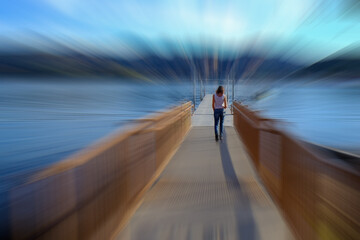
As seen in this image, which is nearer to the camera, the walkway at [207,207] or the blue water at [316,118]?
the walkway at [207,207]

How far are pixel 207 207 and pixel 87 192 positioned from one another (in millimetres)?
1439

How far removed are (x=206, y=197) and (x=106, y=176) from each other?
1431mm

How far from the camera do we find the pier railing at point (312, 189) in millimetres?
1560

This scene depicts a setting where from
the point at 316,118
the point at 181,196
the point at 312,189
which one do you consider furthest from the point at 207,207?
the point at 316,118

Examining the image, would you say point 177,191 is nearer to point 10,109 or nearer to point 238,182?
point 238,182

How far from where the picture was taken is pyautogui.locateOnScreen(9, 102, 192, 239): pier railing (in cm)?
133

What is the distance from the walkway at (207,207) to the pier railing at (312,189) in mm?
206

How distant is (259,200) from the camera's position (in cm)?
332

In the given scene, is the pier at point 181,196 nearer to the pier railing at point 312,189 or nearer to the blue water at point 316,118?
the pier railing at point 312,189

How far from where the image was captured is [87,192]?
6.50ft

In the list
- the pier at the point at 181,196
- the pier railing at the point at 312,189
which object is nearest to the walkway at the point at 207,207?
the pier at the point at 181,196

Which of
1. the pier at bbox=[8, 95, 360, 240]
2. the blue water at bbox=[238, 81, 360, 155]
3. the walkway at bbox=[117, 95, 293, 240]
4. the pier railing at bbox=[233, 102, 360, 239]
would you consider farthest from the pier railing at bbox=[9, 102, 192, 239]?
the blue water at bbox=[238, 81, 360, 155]

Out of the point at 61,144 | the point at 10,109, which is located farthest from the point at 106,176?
the point at 10,109

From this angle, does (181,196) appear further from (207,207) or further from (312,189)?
(312,189)
